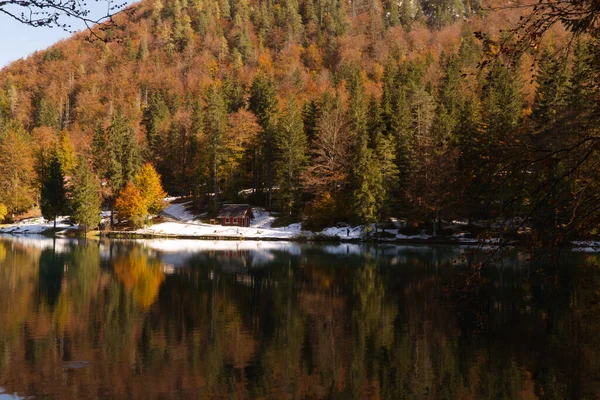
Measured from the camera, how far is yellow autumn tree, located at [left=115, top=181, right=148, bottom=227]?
2655 inches

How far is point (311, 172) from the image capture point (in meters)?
66.6

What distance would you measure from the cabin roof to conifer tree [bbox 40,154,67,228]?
21.0m

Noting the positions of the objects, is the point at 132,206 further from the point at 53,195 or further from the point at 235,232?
the point at 235,232

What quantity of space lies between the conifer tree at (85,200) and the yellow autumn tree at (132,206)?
112 inches

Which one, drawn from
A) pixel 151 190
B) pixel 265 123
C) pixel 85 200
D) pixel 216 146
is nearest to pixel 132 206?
pixel 151 190

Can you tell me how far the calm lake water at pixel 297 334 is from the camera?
43.6ft

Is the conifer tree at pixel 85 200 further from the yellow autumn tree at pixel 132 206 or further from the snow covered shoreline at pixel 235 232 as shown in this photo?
the yellow autumn tree at pixel 132 206

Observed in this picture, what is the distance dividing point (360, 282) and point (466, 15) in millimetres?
162312

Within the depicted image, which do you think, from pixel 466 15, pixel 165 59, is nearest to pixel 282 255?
pixel 165 59

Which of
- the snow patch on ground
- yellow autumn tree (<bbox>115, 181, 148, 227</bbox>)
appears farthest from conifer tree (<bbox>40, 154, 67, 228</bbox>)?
the snow patch on ground

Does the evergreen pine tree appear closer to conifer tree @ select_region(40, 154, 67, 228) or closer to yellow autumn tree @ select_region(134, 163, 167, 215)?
yellow autumn tree @ select_region(134, 163, 167, 215)

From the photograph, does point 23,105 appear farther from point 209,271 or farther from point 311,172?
point 209,271

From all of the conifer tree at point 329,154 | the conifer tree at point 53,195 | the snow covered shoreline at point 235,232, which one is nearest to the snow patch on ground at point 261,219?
the snow covered shoreline at point 235,232

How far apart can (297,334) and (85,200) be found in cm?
5313
